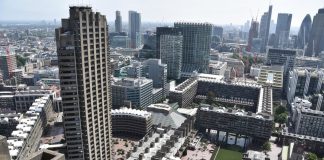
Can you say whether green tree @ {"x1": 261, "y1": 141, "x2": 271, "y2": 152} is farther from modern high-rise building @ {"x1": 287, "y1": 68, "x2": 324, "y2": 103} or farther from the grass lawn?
modern high-rise building @ {"x1": 287, "y1": 68, "x2": 324, "y2": 103}

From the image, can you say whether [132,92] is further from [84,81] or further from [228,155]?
[84,81]

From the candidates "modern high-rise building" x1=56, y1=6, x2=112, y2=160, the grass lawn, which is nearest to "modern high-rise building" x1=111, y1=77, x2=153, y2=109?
the grass lawn

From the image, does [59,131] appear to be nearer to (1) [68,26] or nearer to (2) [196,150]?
(2) [196,150]

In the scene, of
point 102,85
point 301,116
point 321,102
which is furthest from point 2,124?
point 321,102

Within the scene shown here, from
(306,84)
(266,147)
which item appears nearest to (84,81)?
(266,147)

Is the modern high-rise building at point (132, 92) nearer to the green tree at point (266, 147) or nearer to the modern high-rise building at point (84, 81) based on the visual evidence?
the green tree at point (266, 147)
